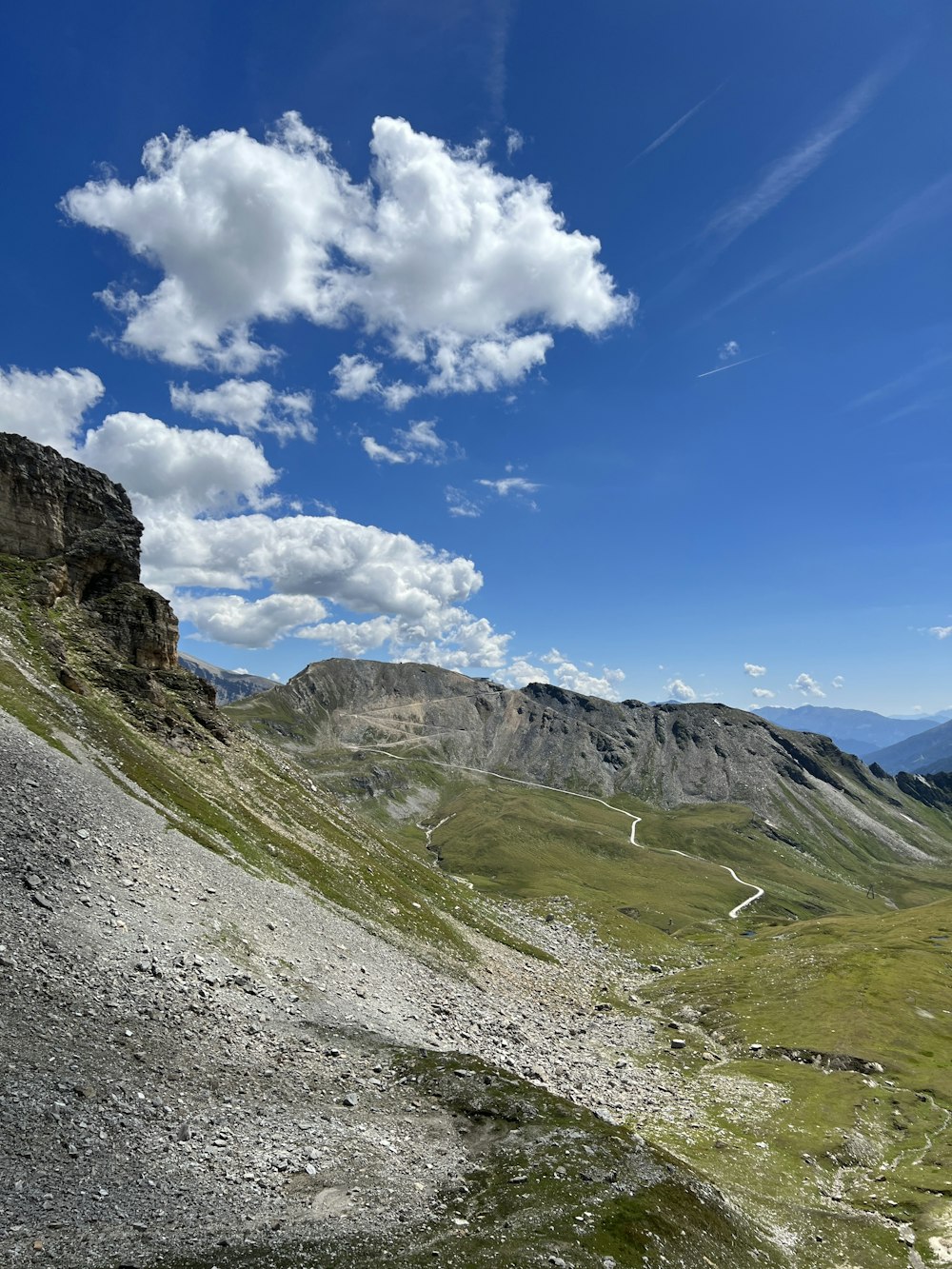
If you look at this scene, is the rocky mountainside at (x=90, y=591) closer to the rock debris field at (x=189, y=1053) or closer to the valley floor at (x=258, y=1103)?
the valley floor at (x=258, y=1103)

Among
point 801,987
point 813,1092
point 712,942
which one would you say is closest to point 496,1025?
point 813,1092

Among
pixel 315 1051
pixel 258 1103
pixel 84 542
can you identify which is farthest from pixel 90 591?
pixel 258 1103

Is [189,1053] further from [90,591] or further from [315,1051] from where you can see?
[90,591]

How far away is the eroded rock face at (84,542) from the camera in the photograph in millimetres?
82500

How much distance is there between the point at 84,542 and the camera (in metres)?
87.4

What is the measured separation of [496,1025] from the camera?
184 feet

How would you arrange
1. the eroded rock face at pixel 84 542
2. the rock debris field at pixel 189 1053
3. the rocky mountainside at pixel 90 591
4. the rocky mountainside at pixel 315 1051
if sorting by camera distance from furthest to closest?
the eroded rock face at pixel 84 542 → the rocky mountainside at pixel 90 591 → the rocky mountainside at pixel 315 1051 → the rock debris field at pixel 189 1053

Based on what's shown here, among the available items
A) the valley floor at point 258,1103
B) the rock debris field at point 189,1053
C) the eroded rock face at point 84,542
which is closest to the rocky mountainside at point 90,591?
the eroded rock face at point 84,542

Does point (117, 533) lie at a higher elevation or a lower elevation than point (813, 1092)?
higher

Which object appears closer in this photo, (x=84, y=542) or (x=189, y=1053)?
(x=189, y=1053)

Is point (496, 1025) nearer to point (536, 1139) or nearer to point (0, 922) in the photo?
point (536, 1139)

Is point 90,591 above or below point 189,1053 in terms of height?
above

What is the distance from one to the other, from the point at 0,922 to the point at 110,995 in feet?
20.2

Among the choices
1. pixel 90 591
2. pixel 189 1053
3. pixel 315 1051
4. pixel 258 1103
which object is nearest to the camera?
pixel 258 1103
